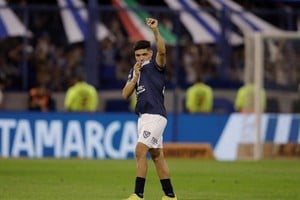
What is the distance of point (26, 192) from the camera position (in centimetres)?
1772

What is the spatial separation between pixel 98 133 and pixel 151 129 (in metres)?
15.3

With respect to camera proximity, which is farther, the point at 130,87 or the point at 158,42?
the point at 130,87

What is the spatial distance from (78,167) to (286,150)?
23.3 ft

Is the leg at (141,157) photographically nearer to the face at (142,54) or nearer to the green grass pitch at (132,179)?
the face at (142,54)

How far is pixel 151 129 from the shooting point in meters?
15.4

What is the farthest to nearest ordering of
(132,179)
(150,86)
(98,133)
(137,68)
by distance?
(98,133), (132,179), (150,86), (137,68)

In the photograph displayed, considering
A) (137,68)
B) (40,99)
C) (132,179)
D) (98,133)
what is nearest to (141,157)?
(137,68)


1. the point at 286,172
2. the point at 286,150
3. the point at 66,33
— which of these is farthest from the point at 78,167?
the point at 66,33

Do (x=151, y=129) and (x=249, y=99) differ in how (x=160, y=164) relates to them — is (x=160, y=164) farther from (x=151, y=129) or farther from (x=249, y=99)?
(x=249, y=99)

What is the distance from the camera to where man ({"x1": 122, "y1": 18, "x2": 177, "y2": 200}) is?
15.4 m

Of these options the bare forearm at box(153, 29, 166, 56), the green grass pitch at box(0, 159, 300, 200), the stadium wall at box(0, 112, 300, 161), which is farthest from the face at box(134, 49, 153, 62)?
the stadium wall at box(0, 112, 300, 161)

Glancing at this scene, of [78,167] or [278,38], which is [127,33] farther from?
[78,167]

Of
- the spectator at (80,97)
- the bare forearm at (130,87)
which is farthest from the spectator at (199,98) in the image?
the bare forearm at (130,87)

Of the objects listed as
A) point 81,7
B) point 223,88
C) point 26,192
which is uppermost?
point 26,192
